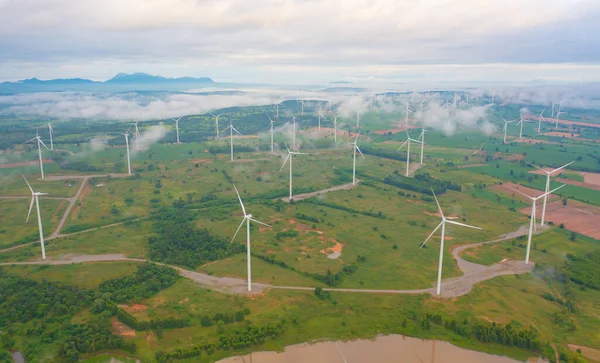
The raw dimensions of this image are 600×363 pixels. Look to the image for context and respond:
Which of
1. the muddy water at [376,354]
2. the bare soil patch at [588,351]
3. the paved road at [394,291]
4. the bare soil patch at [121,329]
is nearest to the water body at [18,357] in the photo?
the bare soil patch at [121,329]

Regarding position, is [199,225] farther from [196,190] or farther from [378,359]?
[378,359]

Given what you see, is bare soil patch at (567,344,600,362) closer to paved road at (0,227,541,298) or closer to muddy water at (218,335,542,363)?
muddy water at (218,335,542,363)

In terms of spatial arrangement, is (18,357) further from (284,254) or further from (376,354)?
(284,254)

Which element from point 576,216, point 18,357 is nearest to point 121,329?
point 18,357

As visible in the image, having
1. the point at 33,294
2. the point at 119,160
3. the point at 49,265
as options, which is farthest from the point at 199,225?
the point at 119,160

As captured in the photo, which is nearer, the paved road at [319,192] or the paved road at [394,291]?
the paved road at [394,291]

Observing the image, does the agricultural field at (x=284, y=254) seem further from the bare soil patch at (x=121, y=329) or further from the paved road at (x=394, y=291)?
the paved road at (x=394, y=291)
